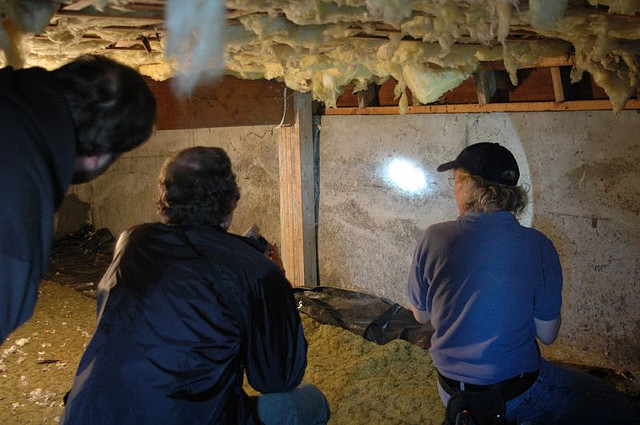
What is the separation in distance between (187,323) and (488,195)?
1.25 m

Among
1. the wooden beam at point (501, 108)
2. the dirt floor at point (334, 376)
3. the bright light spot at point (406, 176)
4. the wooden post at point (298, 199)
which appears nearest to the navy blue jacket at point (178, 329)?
the dirt floor at point (334, 376)

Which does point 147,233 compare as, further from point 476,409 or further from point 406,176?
point 406,176

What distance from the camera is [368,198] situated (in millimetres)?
5168

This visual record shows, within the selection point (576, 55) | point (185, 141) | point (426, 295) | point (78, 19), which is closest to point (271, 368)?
point (426, 295)

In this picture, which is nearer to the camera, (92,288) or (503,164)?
(503,164)

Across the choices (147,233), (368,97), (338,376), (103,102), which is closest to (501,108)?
(368,97)

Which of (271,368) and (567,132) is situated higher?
(567,132)

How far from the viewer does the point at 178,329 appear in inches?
69.6

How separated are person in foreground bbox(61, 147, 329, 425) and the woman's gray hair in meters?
0.85

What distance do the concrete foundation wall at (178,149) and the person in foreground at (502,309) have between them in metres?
3.95

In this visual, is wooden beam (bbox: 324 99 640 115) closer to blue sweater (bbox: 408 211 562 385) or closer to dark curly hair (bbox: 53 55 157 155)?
blue sweater (bbox: 408 211 562 385)

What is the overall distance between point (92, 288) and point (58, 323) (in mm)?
1010

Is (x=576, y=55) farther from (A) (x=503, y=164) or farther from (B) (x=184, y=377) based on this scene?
(B) (x=184, y=377)

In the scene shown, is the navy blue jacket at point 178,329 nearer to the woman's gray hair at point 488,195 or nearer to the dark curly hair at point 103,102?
the dark curly hair at point 103,102
